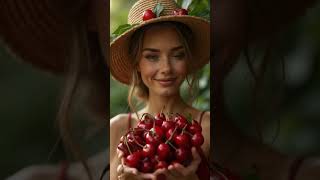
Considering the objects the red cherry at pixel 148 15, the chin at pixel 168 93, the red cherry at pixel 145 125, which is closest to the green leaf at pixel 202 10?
the red cherry at pixel 148 15

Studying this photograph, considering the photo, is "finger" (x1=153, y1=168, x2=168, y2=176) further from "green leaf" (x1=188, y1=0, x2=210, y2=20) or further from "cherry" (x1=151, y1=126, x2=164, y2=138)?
"green leaf" (x1=188, y1=0, x2=210, y2=20)

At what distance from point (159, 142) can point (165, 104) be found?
14 cm

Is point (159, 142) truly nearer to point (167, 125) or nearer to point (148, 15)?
point (167, 125)

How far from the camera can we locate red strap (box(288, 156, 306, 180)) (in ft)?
5.78

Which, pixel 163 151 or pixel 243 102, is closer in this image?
pixel 163 151

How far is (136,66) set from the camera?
175 centimetres

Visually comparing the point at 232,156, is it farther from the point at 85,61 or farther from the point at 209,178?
the point at 85,61

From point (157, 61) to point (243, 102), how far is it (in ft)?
1.03

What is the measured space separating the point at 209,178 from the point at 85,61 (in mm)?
554

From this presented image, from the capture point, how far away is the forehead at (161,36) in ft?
5.70

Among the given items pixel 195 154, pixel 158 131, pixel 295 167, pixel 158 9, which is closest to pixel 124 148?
pixel 158 131

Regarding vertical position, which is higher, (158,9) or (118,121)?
(158,9)

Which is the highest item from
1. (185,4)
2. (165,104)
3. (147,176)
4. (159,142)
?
(185,4)

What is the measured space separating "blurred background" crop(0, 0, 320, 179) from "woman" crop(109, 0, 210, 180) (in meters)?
0.11
